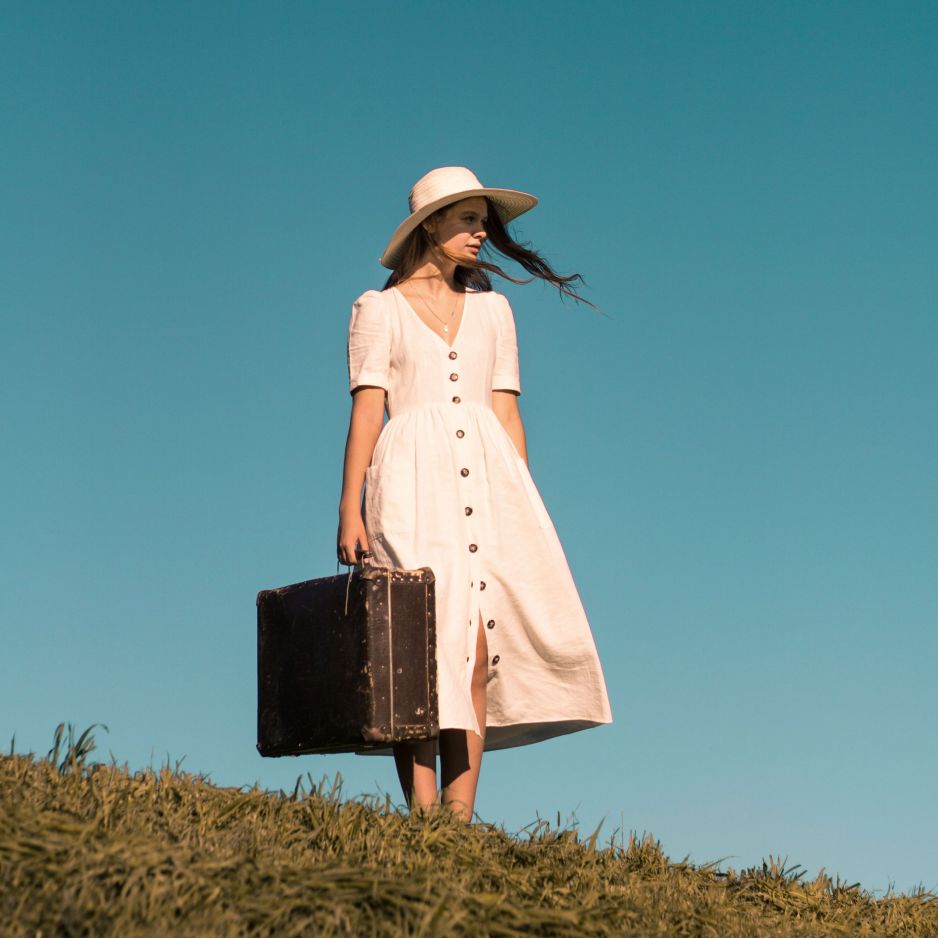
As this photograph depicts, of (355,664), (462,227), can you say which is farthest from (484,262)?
(355,664)

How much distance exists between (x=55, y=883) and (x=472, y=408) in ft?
9.76

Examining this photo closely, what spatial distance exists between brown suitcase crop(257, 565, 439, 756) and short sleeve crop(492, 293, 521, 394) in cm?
119

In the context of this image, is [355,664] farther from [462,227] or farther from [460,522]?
[462,227]

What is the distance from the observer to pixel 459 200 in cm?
569

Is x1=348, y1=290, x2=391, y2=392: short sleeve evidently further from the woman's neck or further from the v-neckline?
the woman's neck

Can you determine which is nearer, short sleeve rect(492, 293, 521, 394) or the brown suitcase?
the brown suitcase

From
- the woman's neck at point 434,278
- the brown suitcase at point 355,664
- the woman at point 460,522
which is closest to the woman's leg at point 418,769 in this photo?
the woman at point 460,522

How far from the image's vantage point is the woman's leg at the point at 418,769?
495 centimetres

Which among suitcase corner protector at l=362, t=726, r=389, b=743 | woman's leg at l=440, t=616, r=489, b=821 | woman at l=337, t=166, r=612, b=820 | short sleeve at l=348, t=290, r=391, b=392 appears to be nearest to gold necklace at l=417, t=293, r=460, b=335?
woman at l=337, t=166, r=612, b=820

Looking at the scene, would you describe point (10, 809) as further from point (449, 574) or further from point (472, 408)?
point (472, 408)

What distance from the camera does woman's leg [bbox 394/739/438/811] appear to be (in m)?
4.95

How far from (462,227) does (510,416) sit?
843 mm

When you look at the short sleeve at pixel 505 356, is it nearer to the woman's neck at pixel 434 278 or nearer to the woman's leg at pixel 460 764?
the woman's neck at pixel 434 278

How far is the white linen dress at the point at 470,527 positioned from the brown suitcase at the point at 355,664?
0.34 metres
